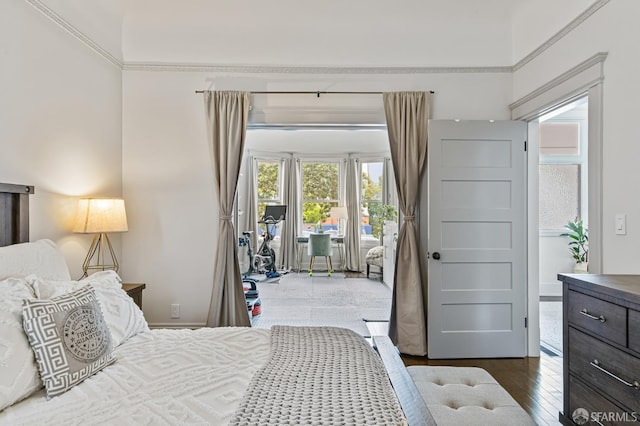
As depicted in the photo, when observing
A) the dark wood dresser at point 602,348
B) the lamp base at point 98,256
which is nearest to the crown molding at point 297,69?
the lamp base at point 98,256

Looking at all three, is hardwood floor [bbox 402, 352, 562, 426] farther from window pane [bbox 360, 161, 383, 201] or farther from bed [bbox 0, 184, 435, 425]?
window pane [bbox 360, 161, 383, 201]

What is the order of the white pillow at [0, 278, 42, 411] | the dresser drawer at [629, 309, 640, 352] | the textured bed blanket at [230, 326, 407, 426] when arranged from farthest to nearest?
the dresser drawer at [629, 309, 640, 352], the white pillow at [0, 278, 42, 411], the textured bed blanket at [230, 326, 407, 426]

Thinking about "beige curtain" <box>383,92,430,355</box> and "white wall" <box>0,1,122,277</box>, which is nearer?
"white wall" <box>0,1,122,277</box>

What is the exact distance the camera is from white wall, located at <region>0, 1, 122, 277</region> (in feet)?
7.25

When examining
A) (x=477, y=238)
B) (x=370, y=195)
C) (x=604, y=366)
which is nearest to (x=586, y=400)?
(x=604, y=366)

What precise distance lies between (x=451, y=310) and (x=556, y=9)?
2.56 m

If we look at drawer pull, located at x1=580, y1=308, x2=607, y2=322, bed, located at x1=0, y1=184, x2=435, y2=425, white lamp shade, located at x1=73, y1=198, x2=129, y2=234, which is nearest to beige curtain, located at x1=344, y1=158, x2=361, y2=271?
white lamp shade, located at x1=73, y1=198, x2=129, y2=234

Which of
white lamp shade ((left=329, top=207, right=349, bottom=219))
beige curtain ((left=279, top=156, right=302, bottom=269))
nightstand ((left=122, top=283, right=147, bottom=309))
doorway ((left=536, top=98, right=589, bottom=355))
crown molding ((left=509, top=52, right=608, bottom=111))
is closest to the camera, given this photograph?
crown molding ((left=509, top=52, right=608, bottom=111))

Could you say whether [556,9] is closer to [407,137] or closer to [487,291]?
[407,137]

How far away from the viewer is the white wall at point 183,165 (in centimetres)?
346

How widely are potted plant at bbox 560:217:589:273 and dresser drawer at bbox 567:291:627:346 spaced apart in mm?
3796

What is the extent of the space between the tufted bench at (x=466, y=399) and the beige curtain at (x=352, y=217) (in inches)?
217

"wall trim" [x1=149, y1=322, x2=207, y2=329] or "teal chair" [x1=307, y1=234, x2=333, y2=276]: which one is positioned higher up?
"teal chair" [x1=307, y1=234, x2=333, y2=276]

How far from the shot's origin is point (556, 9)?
2.81m
